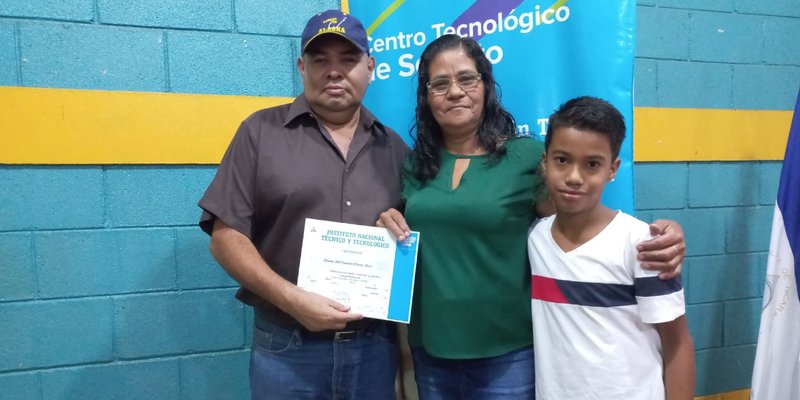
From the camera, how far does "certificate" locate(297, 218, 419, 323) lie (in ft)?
4.62

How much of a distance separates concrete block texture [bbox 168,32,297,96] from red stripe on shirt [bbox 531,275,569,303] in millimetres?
1326

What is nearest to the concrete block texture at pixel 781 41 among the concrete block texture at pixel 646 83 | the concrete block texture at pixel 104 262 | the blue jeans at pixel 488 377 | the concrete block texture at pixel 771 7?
the concrete block texture at pixel 771 7

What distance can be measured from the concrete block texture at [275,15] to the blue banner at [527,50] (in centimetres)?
20

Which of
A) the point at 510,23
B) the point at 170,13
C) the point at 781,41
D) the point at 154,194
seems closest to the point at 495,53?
the point at 510,23

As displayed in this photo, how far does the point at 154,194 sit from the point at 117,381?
2.45ft

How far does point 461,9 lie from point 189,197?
4.16 feet

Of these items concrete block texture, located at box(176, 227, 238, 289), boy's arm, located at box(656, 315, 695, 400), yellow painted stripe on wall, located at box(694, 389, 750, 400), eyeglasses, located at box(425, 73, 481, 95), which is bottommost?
yellow painted stripe on wall, located at box(694, 389, 750, 400)

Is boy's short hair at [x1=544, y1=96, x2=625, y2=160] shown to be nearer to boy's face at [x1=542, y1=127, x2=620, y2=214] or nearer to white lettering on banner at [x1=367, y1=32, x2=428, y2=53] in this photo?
boy's face at [x1=542, y1=127, x2=620, y2=214]

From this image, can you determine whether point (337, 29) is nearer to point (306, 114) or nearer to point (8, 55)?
point (306, 114)

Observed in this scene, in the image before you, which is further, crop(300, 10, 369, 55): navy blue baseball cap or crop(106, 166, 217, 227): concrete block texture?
crop(106, 166, 217, 227): concrete block texture

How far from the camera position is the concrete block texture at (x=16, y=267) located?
1.92m

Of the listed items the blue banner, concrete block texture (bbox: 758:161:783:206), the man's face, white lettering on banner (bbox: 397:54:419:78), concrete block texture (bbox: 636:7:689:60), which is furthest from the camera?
concrete block texture (bbox: 758:161:783:206)

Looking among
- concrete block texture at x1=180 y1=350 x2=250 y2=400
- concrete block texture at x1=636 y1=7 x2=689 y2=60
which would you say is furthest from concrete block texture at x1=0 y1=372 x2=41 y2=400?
concrete block texture at x1=636 y1=7 x2=689 y2=60

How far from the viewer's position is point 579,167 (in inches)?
50.1
